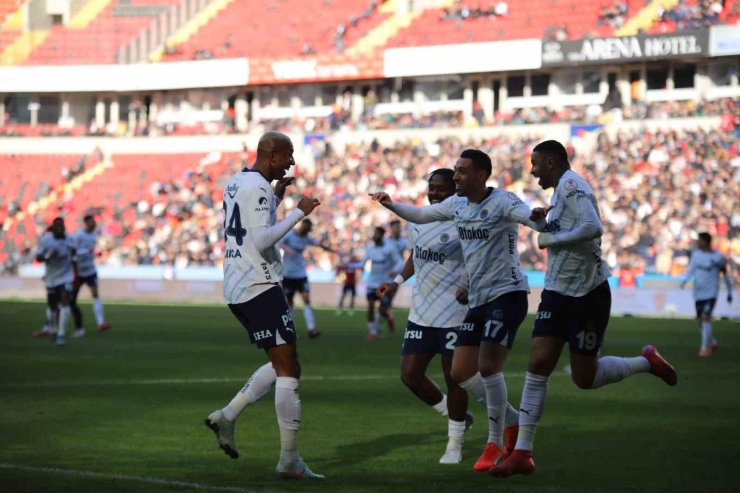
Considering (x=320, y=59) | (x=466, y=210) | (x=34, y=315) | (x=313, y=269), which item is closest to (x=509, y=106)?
(x=320, y=59)

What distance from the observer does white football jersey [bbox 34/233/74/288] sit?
2156cm

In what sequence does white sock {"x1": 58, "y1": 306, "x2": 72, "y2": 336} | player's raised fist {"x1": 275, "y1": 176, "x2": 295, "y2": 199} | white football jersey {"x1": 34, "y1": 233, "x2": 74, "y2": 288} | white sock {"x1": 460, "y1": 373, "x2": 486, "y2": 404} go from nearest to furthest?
player's raised fist {"x1": 275, "y1": 176, "x2": 295, "y2": 199} < white sock {"x1": 460, "y1": 373, "x2": 486, "y2": 404} < white sock {"x1": 58, "y1": 306, "x2": 72, "y2": 336} < white football jersey {"x1": 34, "y1": 233, "x2": 74, "y2": 288}

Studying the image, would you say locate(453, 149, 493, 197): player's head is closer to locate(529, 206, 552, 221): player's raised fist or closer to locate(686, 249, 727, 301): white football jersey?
locate(529, 206, 552, 221): player's raised fist

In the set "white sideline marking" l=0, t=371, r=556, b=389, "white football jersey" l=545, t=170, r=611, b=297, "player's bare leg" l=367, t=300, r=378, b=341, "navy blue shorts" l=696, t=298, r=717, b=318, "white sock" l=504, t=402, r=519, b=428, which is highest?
"white football jersey" l=545, t=170, r=611, b=297

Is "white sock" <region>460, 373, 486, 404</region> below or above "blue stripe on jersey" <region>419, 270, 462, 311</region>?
below

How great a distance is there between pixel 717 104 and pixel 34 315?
25283 mm

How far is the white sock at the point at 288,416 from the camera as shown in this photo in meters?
8.42

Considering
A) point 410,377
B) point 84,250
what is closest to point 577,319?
point 410,377

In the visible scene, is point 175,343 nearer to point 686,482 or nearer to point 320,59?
point 686,482

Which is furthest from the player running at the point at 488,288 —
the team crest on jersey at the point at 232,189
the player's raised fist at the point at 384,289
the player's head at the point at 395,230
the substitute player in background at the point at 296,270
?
the player's head at the point at 395,230

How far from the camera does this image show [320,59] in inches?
2156

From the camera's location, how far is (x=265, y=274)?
8453mm

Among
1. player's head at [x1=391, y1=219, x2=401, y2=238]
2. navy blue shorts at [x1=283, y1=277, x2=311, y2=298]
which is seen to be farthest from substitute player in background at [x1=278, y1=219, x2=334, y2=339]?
player's head at [x1=391, y1=219, x2=401, y2=238]

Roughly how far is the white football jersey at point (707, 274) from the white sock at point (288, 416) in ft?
50.0
